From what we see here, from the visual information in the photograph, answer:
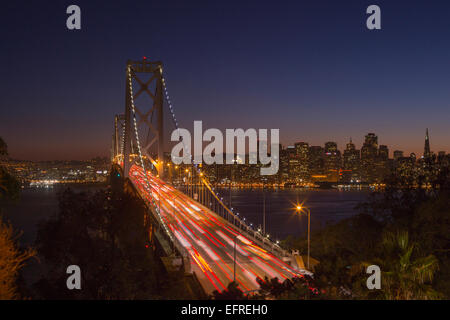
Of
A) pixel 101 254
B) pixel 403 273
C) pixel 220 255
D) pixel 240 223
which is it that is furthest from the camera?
pixel 240 223

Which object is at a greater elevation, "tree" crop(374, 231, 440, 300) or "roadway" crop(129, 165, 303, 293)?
"tree" crop(374, 231, 440, 300)

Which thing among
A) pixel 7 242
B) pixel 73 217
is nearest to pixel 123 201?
pixel 73 217

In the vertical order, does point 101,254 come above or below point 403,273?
below

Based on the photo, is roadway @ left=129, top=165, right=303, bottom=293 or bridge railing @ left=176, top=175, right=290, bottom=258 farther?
bridge railing @ left=176, top=175, right=290, bottom=258

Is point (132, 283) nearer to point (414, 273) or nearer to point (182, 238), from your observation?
point (182, 238)

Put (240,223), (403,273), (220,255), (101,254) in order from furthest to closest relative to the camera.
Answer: (240,223) → (101,254) → (220,255) → (403,273)

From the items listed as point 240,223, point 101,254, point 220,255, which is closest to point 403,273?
point 220,255

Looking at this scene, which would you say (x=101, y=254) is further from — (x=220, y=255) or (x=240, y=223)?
(x=240, y=223)

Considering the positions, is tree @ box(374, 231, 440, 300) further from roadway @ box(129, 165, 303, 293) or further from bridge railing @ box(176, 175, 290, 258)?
bridge railing @ box(176, 175, 290, 258)

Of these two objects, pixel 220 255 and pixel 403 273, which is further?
pixel 220 255

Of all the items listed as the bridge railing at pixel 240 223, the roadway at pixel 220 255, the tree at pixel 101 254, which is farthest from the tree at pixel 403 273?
the bridge railing at pixel 240 223

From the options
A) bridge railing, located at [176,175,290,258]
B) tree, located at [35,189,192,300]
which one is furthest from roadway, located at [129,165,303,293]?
tree, located at [35,189,192,300]
